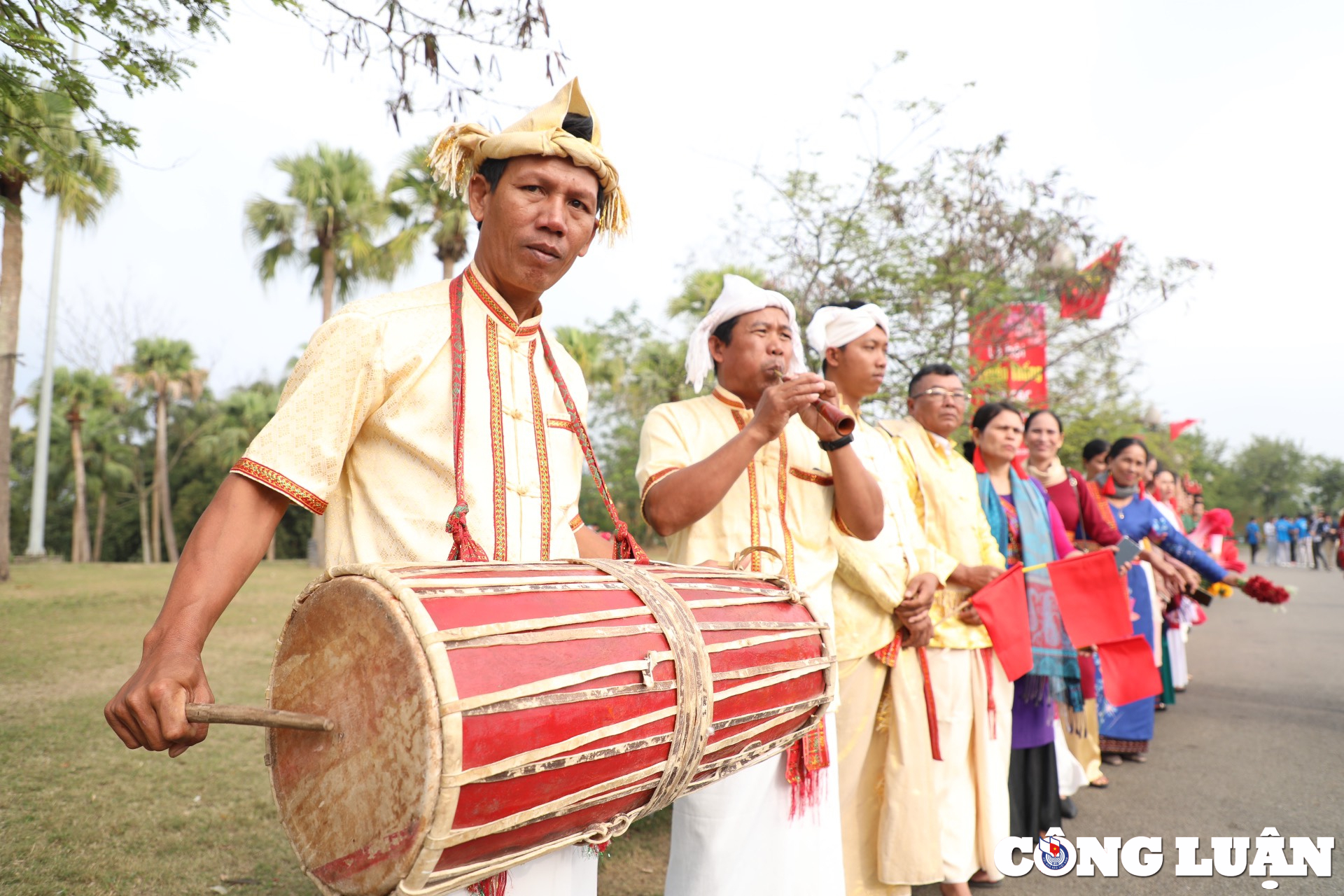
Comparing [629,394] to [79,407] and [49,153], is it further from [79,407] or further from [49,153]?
[79,407]

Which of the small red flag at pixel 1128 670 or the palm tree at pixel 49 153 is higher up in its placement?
the palm tree at pixel 49 153

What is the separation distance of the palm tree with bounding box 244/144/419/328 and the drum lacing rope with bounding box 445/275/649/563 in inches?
656

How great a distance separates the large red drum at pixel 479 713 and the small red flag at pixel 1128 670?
3.31m

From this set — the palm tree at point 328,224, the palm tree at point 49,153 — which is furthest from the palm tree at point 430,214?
the palm tree at point 49,153

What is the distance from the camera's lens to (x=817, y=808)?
2477mm

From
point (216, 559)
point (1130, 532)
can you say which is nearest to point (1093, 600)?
point (1130, 532)

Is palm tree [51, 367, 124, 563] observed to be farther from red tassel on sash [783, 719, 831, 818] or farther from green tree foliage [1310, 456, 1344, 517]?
green tree foliage [1310, 456, 1344, 517]

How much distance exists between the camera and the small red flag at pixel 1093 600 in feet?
13.1

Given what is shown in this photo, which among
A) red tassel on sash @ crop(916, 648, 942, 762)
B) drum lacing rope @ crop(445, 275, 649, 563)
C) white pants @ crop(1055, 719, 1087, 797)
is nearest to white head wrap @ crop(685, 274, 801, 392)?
drum lacing rope @ crop(445, 275, 649, 563)

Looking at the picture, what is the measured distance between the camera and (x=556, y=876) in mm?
1612

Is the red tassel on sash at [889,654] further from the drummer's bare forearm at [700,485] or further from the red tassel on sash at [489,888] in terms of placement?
the red tassel on sash at [489,888]

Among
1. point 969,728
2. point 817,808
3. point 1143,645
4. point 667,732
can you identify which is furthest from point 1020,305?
point 667,732

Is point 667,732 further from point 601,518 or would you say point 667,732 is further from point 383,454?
point 601,518

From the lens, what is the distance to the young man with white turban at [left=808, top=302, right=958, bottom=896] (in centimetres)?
314
